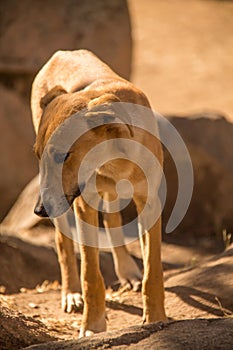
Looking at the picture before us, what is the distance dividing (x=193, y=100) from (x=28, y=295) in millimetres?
9651

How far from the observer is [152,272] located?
5.97 m

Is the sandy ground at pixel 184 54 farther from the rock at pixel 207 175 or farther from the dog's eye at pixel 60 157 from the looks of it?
the dog's eye at pixel 60 157

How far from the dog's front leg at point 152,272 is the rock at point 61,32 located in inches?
259

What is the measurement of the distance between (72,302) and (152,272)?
3.54ft

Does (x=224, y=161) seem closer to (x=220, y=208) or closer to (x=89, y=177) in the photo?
(x=220, y=208)

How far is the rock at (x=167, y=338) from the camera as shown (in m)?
4.14

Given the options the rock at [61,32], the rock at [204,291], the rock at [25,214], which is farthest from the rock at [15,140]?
the rock at [204,291]

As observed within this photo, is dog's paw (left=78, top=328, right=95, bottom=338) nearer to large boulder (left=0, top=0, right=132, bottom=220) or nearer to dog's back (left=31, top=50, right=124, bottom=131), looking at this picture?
dog's back (left=31, top=50, right=124, bottom=131)

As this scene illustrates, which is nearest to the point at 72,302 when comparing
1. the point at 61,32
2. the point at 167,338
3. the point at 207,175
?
the point at 167,338

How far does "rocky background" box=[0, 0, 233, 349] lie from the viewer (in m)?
5.34

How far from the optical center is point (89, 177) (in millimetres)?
5461

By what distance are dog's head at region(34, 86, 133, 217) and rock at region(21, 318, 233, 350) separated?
1.13 m

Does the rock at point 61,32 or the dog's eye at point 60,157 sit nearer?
the dog's eye at point 60,157

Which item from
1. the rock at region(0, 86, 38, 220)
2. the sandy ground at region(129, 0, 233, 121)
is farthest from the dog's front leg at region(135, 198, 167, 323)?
the sandy ground at region(129, 0, 233, 121)
